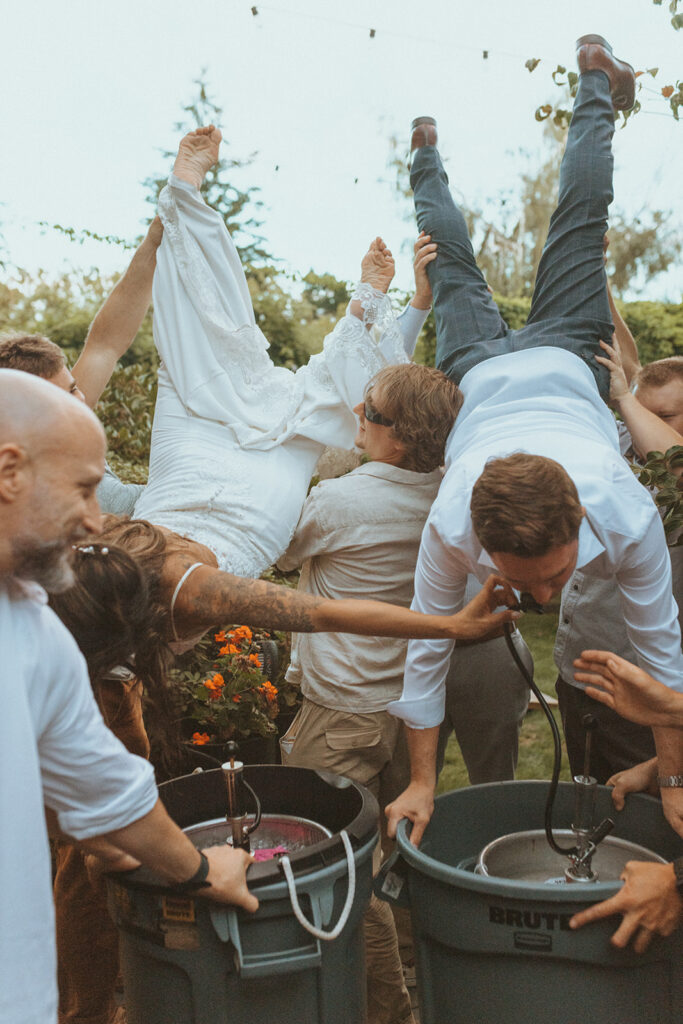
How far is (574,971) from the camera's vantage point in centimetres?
161

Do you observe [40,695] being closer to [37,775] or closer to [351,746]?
[37,775]

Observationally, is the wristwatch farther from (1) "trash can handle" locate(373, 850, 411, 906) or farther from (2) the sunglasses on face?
(2) the sunglasses on face

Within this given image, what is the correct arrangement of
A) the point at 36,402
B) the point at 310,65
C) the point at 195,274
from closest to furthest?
the point at 36,402
the point at 195,274
the point at 310,65

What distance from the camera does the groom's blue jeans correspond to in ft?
9.53

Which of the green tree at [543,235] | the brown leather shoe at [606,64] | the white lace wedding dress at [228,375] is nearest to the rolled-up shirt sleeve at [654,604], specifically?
the white lace wedding dress at [228,375]

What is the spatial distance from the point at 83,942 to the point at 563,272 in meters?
2.50

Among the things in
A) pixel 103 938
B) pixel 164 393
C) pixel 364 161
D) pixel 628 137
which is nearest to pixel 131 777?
pixel 103 938

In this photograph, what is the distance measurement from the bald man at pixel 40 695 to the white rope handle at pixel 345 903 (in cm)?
38

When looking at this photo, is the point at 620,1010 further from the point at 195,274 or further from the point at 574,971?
the point at 195,274

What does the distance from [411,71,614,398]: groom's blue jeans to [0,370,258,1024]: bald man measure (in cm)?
188

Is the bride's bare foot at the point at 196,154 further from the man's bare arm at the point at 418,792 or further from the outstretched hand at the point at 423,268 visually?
the man's bare arm at the point at 418,792

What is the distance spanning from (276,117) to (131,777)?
953 cm

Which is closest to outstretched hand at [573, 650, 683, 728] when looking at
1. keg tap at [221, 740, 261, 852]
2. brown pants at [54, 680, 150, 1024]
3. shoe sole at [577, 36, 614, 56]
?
keg tap at [221, 740, 261, 852]

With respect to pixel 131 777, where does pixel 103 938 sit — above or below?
below
